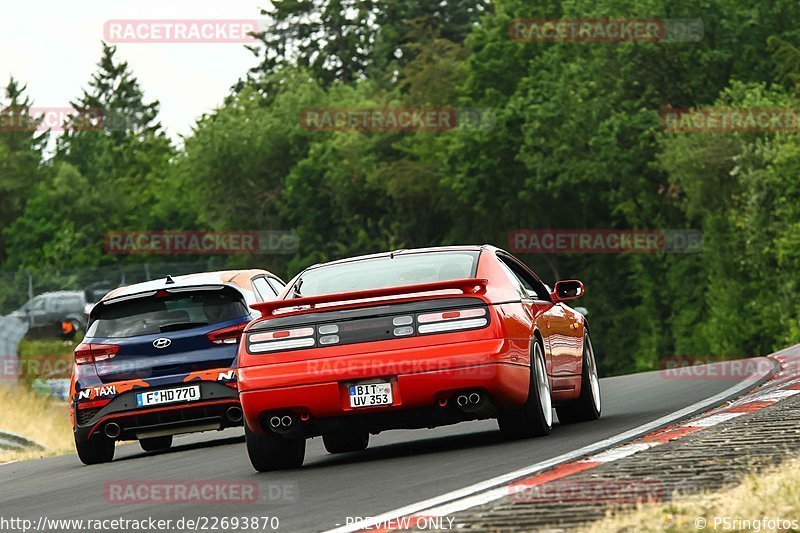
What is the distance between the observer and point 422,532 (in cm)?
710

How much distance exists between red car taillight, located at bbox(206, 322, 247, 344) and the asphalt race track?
3.32 feet

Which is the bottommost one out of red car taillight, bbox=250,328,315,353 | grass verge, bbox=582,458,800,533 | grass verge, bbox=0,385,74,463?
grass verge, bbox=0,385,74,463

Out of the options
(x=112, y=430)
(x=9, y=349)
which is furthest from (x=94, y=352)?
(x=9, y=349)

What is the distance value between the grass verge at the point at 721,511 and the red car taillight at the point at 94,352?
892 cm

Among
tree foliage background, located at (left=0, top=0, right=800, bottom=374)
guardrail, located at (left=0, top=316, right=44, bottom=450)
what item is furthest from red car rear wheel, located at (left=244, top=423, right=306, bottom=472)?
tree foliage background, located at (left=0, top=0, right=800, bottom=374)

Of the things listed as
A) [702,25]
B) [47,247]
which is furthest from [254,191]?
[702,25]

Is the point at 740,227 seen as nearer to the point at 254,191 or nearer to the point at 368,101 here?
the point at 368,101

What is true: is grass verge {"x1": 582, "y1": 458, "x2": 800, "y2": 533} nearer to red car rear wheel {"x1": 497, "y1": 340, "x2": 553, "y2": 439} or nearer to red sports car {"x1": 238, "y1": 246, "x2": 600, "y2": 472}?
red sports car {"x1": 238, "y1": 246, "x2": 600, "y2": 472}

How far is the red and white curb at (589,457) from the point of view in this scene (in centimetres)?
784

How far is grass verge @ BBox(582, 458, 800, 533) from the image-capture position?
6.36 metres

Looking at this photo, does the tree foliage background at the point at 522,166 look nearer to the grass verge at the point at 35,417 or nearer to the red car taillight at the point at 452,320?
the grass verge at the point at 35,417

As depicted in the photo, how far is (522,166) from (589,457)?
53.7 m

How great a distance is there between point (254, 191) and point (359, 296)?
79.2m

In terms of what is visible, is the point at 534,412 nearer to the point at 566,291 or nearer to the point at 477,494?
the point at 566,291
